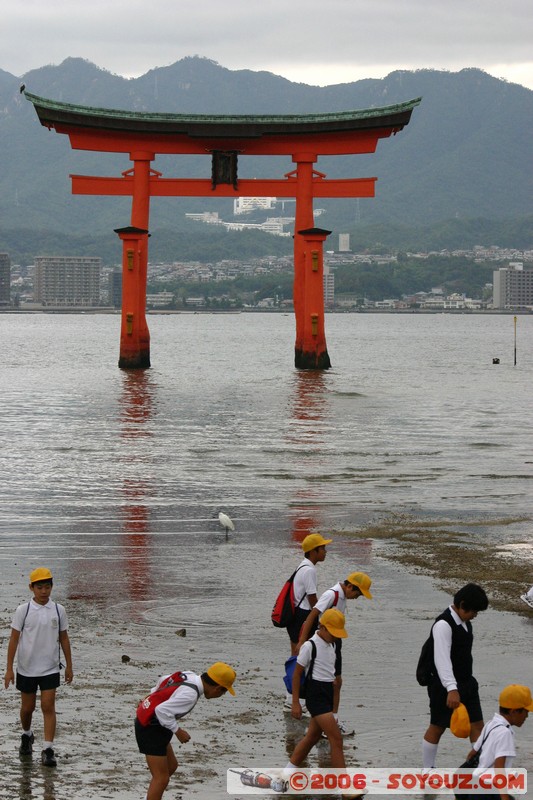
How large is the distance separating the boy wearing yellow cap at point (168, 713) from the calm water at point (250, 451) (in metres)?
8.53

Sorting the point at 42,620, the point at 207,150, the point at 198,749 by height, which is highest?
the point at 207,150

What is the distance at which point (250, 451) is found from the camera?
27.9 meters

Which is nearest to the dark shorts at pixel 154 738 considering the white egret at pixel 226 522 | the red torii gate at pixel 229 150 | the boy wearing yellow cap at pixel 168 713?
the boy wearing yellow cap at pixel 168 713

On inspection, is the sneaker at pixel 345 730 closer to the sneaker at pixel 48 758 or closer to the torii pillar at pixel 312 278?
the sneaker at pixel 48 758

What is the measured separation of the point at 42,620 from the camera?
9.07m

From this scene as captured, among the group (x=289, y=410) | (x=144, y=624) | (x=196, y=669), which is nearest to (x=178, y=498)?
(x=144, y=624)

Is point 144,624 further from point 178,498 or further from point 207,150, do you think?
point 207,150

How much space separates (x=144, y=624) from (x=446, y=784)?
4.76m

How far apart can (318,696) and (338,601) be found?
2.81 ft

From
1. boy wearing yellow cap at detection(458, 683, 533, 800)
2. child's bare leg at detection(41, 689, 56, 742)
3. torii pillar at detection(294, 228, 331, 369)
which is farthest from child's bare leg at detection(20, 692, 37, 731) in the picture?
torii pillar at detection(294, 228, 331, 369)

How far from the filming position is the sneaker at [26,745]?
8875 millimetres

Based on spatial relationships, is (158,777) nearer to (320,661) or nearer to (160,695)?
(160,695)

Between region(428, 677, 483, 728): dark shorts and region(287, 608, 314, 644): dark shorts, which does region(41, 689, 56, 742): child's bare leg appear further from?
region(428, 677, 483, 728): dark shorts

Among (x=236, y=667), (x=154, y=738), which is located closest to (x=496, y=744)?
(x=154, y=738)
